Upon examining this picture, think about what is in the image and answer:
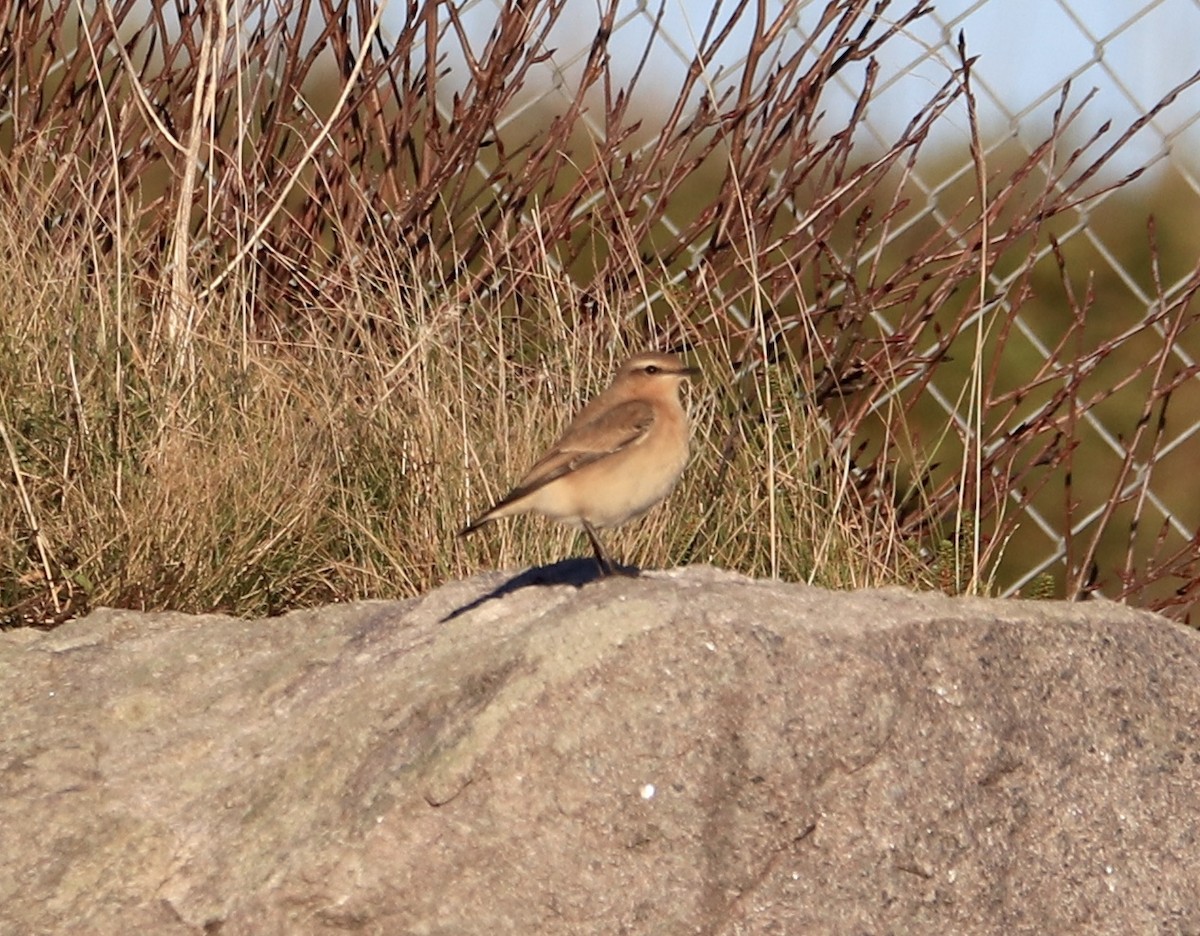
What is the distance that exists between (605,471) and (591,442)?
113 millimetres

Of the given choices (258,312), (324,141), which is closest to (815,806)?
(258,312)

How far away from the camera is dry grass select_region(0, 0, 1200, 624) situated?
469 cm

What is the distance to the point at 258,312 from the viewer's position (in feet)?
19.9

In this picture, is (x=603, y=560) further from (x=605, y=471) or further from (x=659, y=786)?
(x=659, y=786)

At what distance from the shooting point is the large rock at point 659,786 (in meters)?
3.01

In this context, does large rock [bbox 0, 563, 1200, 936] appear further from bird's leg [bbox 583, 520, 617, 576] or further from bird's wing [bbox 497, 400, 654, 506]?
bird's wing [bbox 497, 400, 654, 506]

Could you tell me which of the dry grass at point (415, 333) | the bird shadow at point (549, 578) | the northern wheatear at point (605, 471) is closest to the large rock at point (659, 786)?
the bird shadow at point (549, 578)

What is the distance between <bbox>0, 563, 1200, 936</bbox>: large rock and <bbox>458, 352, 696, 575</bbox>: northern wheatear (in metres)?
0.40

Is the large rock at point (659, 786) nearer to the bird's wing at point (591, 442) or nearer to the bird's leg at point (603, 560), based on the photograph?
the bird's leg at point (603, 560)

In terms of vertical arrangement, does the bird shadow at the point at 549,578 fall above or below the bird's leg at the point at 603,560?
below

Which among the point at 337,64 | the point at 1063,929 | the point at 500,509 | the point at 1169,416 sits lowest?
the point at 1169,416

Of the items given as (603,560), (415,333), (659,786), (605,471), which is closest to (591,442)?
(605,471)

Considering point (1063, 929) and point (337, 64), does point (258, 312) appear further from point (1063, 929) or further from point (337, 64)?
point (1063, 929)

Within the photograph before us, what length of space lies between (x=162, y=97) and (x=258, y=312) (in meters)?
1.31
